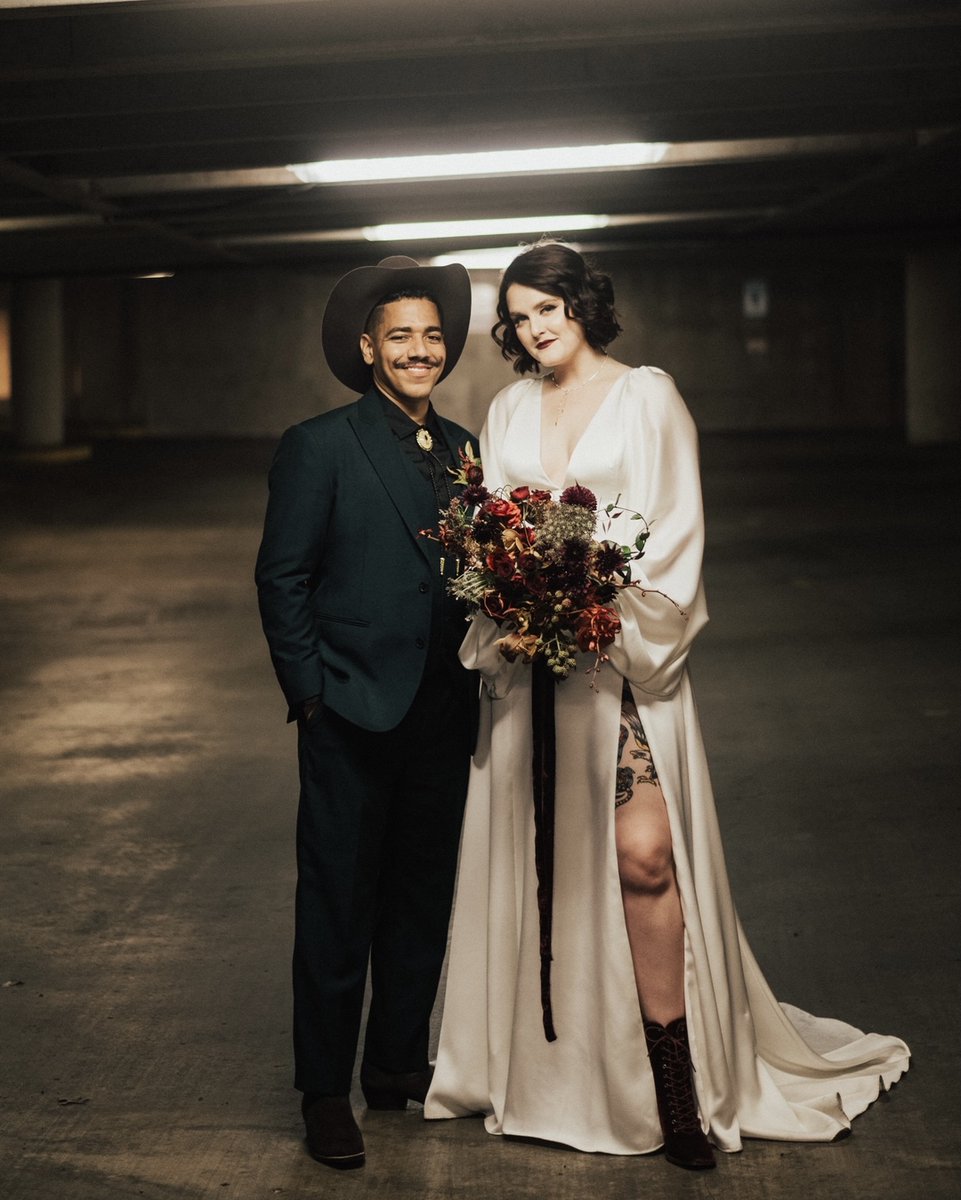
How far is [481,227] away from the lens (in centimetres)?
2020

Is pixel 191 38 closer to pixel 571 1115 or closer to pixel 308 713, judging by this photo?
pixel 308 713

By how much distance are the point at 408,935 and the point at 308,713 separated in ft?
1.96

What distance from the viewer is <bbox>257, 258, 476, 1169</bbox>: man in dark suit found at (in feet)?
11.3

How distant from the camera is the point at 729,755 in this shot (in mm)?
7137

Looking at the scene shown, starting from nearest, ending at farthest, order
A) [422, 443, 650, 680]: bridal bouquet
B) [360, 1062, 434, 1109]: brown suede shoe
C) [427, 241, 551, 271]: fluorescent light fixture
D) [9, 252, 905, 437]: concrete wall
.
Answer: [422, 443, 650, 680]: bridal bouquet, [360, 1062, 434, 1109]: brown suede shoe, [427, 241, 551, 271]: fluorescent light fixture, [9, 252, 905, 437]: concrete wall

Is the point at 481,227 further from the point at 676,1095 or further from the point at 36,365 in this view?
the point at 676,1095

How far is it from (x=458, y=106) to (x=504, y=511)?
330 inches

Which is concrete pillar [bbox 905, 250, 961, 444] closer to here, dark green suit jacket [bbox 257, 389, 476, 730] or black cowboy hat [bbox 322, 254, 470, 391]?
black cowboy hat [bbox 322, 254, 470, 391]

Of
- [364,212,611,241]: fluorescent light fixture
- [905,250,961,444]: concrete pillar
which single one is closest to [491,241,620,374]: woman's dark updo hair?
[364,212,611,241]: fluorescent light fixture

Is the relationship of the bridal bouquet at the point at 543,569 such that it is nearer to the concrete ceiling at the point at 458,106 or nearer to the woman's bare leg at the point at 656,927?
the woman's bare leg at the point at 656,927

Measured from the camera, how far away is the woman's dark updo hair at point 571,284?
3.45 meters

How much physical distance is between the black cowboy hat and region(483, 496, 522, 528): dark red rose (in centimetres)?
38

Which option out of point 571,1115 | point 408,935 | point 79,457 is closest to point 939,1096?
point 571,1115

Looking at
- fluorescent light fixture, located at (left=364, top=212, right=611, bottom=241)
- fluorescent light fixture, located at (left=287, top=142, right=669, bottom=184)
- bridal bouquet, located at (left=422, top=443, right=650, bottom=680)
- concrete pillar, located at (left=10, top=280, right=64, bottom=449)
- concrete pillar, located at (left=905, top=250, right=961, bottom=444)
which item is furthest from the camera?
concrete pillar, located at (left=10, top=280, right=64, bottom=449)
